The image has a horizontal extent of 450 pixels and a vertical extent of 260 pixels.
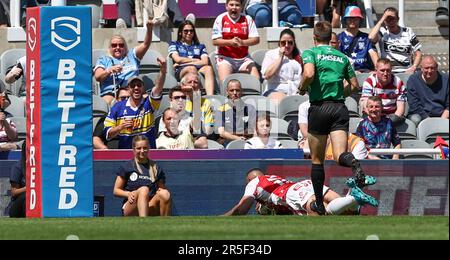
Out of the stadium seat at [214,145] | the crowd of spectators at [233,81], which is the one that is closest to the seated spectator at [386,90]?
the crowd of spectators at [233,81]

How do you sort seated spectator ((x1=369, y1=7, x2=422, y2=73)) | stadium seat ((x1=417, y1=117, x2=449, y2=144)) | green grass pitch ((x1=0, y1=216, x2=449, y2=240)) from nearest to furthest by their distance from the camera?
green grass pitch ((x1=0, y1=216, x2=449, y2=240))
stadium seat ((x1=417, y1=117, x2=449, y2=144))
seated spectator ((x1=369, y1=7, x2=422, y2=73))

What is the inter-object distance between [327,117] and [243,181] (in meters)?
2.02

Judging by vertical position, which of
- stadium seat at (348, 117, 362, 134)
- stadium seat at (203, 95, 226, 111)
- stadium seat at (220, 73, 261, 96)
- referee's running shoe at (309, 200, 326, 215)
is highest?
stadium seat at (220, 73, 261, 96)

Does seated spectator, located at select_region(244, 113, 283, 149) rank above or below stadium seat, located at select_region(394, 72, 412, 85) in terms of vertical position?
below

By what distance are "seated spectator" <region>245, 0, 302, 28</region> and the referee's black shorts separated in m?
5.57

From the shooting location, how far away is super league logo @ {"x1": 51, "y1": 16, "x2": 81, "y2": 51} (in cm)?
1339

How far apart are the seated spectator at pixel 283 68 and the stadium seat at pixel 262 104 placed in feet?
1.60

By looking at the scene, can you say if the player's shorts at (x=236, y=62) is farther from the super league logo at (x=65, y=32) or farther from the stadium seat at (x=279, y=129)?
the super league logo at (x=65, y=32)

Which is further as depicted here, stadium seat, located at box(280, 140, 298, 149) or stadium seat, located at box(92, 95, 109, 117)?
stadium seat, located at box(92, 95, 109, 117)

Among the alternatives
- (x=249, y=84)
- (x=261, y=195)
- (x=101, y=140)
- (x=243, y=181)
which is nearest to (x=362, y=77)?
(x=249, y=84)

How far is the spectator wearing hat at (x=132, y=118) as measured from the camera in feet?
51.7

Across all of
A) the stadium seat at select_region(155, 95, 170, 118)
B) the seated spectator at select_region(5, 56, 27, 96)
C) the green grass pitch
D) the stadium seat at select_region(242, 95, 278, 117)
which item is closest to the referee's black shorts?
the green grass pitch

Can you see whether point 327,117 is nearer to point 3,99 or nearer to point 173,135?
point 173,135

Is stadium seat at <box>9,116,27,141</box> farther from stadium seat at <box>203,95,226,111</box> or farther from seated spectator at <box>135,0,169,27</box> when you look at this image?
seated spectator at <box>135,0,169,27</box>
